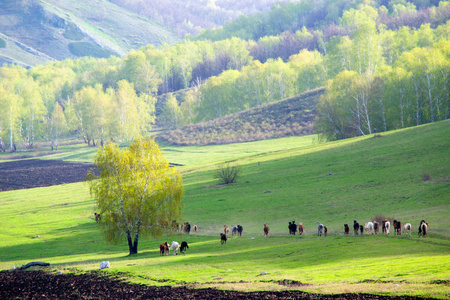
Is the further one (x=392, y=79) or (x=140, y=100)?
(x=140, y=100)

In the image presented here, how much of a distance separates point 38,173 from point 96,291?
95.1 metres

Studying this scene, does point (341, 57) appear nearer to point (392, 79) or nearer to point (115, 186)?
point (392, 79)

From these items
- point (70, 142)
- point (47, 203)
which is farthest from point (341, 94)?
point (70, 142)

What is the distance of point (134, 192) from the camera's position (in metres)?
40.4

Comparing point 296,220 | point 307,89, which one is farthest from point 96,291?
point 307,89

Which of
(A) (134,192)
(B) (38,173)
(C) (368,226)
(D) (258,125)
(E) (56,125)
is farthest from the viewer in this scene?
(E) (56,125)

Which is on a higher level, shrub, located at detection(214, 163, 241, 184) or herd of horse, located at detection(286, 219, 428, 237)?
shrub, located at detection(214, 163, 241, 184)

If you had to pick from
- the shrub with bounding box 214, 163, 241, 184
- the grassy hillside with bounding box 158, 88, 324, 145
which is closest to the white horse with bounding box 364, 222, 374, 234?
the shrub with bounding box 214, 163, 241, 184

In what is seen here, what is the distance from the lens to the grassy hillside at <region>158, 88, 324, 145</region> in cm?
13588

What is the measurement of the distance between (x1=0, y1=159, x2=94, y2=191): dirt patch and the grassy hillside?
39973mm

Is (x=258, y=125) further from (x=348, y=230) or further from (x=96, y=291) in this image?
(x=96, y=291)

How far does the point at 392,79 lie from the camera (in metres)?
91.6

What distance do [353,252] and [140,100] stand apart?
15889 cm

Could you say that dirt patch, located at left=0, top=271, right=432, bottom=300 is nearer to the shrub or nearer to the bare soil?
the bare soil
